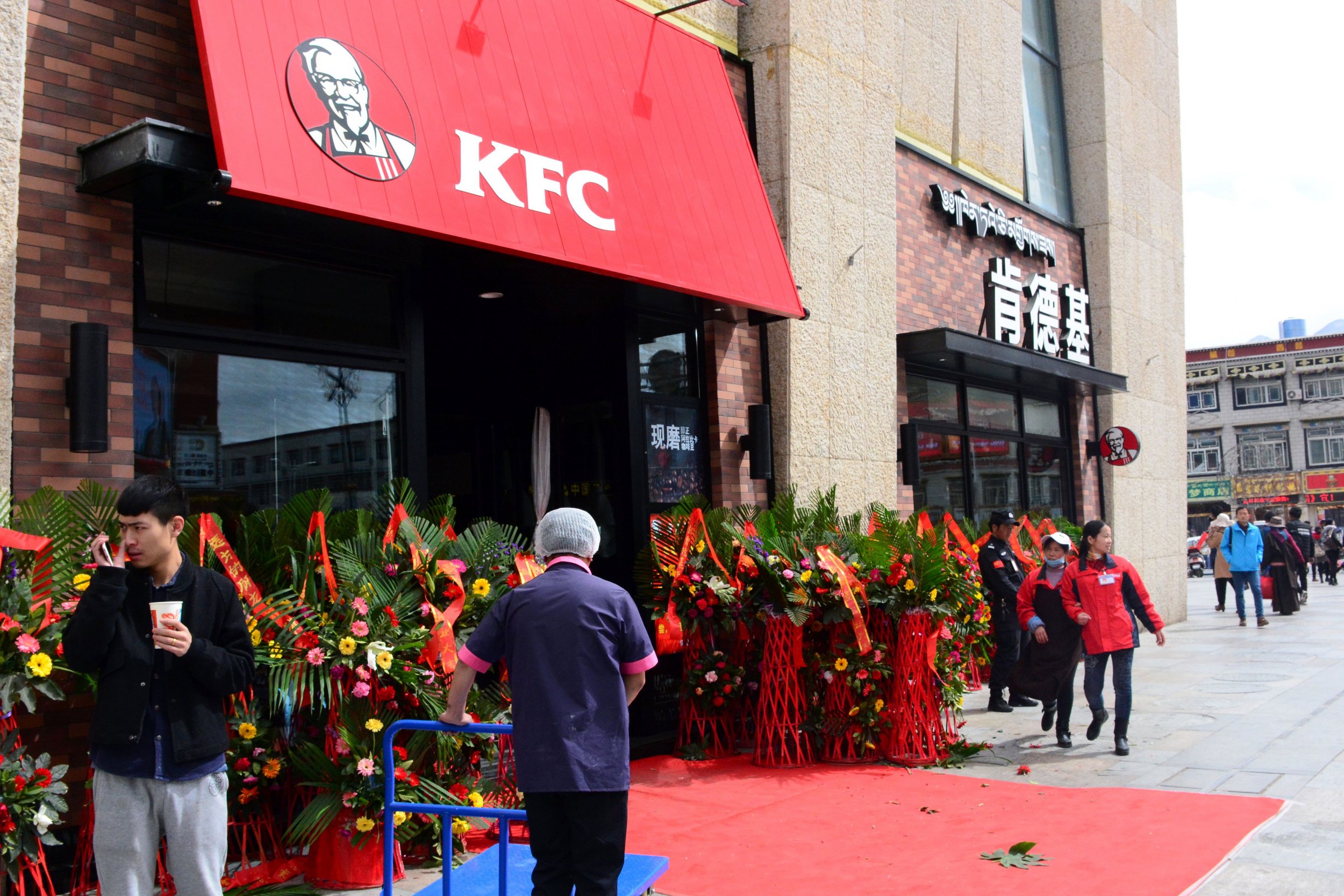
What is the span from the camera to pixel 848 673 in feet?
23.9

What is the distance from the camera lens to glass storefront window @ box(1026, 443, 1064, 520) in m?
14.6

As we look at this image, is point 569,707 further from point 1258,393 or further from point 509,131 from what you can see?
point 1258,393

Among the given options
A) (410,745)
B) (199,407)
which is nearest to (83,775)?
(410,745)

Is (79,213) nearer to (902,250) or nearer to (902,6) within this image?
(902,250)

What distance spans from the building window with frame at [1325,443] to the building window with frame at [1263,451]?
A: 1141 mm

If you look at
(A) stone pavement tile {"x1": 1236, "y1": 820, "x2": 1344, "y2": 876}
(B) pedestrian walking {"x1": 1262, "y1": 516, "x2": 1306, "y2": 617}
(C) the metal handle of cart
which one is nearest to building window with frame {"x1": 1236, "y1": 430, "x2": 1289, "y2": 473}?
(B) pedestrian walking {"x1": 1262, "y1": 516, "x2": 1306, "y2": 617}

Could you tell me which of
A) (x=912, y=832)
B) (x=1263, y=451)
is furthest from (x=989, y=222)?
A: (x=1263, y=451)

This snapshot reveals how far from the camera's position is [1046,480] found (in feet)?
49.2

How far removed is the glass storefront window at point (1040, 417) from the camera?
1465cm

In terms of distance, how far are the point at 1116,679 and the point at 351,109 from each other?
6335 mm

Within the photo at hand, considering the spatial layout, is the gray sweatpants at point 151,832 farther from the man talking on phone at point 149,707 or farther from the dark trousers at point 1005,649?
the dark trousers at point 1005,649

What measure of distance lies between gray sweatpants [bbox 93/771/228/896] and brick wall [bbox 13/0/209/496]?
2227 millimetres

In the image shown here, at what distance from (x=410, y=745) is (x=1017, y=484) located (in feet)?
36.0

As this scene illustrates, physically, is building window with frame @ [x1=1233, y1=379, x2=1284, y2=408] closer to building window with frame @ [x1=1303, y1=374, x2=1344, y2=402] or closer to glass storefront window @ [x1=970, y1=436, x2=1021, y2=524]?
building window with frame @ [x1=1303, y1=374, x2=1344, y2=402]
